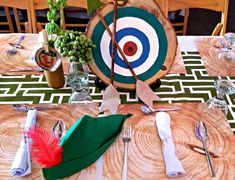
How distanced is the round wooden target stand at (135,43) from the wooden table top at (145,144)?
0.10 meters

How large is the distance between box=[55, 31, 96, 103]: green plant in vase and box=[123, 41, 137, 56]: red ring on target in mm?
102

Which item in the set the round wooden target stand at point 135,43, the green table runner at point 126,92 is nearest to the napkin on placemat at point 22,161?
the green table runner at point 126,92

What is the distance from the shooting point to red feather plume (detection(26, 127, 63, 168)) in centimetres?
68

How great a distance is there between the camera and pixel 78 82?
0.93 meters

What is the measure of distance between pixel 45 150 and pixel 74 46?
0.29 metres

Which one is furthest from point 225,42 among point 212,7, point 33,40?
point 33,40

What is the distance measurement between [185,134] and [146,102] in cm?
15

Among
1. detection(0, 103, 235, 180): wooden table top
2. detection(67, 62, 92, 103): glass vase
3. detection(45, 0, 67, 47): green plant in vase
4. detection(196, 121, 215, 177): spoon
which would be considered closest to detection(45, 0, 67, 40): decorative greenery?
detection(45, 0, 67, 47): green plant in vase

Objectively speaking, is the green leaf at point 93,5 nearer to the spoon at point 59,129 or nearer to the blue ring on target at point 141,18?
the blue ring on target at point 141,18

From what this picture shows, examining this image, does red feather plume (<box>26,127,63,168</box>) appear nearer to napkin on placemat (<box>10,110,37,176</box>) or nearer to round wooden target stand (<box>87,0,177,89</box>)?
napkin on placemat (<box>10,110,37,176</box>)

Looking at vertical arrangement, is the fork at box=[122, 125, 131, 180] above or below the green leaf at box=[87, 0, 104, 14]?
below

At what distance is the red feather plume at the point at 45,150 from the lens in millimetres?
683

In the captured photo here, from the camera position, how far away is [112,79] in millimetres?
959

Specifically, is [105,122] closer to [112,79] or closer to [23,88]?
[112,79]
